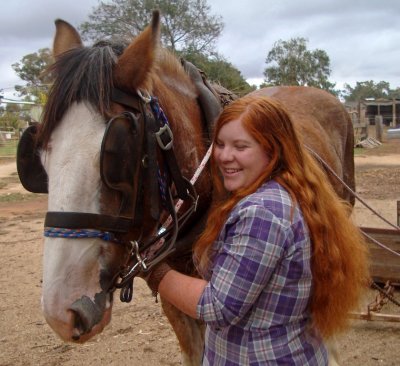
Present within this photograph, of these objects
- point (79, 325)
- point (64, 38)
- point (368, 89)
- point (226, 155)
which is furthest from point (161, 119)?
point (368, 89)

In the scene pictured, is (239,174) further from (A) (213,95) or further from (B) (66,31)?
(B) (66,31)

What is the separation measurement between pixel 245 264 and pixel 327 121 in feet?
10.9

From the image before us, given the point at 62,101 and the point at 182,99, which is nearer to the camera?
the point at 62,101

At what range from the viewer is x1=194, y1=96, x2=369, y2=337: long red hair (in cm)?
147

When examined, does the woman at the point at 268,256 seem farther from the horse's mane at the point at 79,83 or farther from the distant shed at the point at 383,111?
the distant shed at the point at 383,111

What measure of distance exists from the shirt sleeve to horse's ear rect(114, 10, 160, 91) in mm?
697

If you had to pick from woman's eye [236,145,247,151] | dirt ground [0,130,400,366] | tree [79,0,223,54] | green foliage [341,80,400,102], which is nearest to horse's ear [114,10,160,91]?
woman's eye [236,145,247,151]

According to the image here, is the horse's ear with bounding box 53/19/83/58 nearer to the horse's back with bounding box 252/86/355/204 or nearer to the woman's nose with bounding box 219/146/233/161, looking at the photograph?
the woman's nose with bounding box 219/146/233/161

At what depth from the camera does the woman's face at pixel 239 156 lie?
148 cm

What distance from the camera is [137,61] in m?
1.75

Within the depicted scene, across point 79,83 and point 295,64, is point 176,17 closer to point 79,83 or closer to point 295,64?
point 295,64

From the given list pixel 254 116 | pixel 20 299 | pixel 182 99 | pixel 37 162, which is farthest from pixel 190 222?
pixel 20 299

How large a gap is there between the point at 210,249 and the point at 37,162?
0.82 m

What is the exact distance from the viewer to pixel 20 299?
483 centimetres
